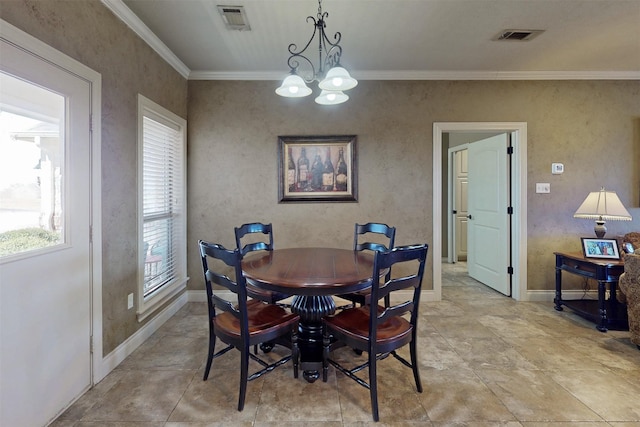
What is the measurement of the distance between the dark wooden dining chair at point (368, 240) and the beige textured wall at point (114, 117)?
1645 mm

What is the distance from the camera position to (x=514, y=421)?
1624 mm

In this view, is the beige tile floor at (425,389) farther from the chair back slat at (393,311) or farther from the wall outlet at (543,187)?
the wall outlet at (543,187)

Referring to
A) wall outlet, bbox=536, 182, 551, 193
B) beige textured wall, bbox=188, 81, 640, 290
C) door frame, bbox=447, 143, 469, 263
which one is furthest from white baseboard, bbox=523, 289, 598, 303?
door frame, bbox=447, 143, 469, 263

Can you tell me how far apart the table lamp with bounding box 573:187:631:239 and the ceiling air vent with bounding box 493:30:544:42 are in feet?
5.64

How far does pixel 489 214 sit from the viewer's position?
405 centimetres

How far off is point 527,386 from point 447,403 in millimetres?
598

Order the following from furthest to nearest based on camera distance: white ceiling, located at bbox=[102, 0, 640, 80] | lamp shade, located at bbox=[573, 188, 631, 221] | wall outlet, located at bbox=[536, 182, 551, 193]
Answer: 1. wall outlet, located at bbox=[536, 182, 551, 193]
2. lamp shade, located at bbox=[573, 188, 631, 221]
3. white ceiling, located at bbox=[102, 0, 640, 80]

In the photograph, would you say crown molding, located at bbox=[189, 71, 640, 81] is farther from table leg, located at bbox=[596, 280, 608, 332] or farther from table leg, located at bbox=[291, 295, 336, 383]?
table leg, located at bbox=[291, 295, 336, 383]

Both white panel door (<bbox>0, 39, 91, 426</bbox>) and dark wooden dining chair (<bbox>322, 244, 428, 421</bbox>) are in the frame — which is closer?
white panel door (<bbox>0, 39, 91, 426</bbox>)

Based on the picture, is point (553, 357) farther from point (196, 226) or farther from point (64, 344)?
point (196, 226)

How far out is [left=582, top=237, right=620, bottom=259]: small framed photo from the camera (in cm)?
296

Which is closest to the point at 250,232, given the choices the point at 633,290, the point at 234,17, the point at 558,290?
the point at 234,17

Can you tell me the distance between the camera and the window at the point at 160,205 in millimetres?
2549

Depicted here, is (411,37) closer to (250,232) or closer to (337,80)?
(337,80)
